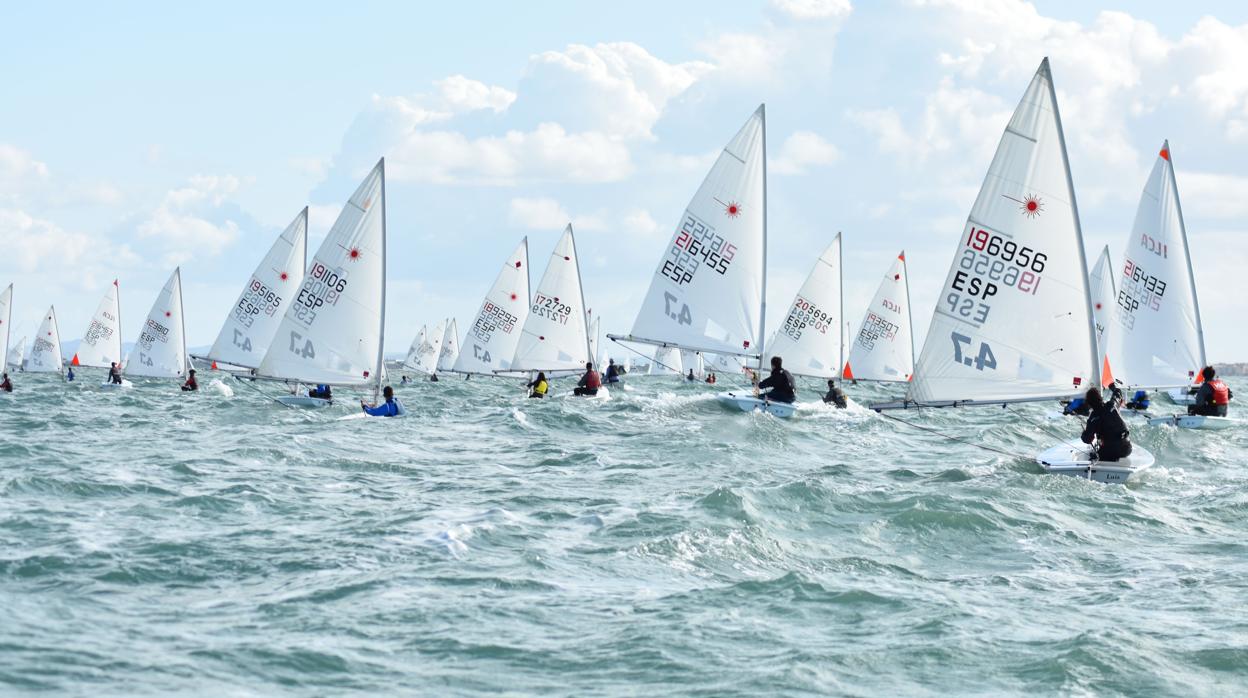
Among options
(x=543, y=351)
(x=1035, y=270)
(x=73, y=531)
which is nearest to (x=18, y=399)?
(x=543, y=351)

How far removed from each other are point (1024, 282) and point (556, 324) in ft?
86.1

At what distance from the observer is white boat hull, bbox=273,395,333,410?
3075cm

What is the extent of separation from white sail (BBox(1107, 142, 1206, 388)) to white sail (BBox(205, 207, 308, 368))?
21.6m

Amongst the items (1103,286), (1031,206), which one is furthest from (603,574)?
(1103,286)

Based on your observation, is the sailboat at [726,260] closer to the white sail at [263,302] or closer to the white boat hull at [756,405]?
the white boat hull at [756,405]

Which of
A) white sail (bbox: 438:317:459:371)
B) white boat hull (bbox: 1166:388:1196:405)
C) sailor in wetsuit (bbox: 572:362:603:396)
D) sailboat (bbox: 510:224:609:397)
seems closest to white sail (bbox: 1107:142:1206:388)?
white boat hull (bbox: 1166:388:1196:405)

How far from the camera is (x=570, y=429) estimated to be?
1067 inches

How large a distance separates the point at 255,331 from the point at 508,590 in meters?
26.0

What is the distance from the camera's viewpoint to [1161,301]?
3228cm

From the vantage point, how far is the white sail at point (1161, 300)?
32250 mm

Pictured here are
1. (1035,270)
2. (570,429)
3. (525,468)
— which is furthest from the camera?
(570,429)

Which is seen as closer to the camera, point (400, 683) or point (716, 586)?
point (400, 683)

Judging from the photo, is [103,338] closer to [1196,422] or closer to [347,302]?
[347,302]

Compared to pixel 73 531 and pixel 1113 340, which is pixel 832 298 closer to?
pixel 1113 340
